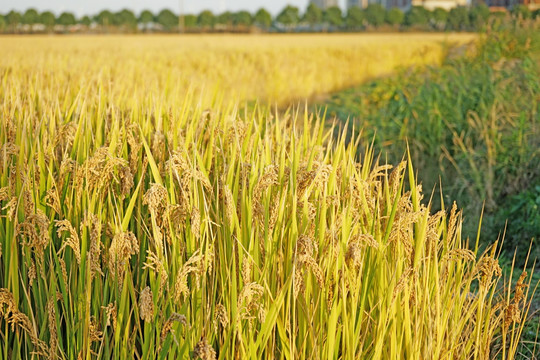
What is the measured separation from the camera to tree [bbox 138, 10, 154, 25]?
6688 centimetres

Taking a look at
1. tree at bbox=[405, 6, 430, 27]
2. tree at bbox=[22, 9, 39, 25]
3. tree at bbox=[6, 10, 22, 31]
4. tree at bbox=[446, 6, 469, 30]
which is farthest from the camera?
tree at bbox=[405, 6, 430, 27]

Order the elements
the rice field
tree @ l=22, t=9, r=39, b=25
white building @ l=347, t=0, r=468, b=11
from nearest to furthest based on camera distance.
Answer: the rice field
tree @ l=22, t=9, r=39, b=25
white building @ l=347, t=0, r=468, b=11

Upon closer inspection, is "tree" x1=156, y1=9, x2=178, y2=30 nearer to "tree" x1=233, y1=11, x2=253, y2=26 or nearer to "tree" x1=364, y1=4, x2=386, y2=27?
"tree" x1=233, y1=11, x2=253, y2=26

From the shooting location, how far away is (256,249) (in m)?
1.62

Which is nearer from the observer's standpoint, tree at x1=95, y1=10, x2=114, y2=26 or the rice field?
the rice field

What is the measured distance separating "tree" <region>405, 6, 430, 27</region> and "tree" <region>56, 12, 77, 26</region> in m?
33.8

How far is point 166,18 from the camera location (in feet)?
215

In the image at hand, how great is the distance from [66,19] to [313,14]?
85.4 ft

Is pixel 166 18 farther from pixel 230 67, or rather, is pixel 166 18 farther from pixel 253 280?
pixel 253 280

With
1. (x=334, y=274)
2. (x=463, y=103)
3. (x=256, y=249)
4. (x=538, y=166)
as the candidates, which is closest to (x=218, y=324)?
(x=256, y=249)

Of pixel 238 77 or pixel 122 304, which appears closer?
pixel 122 304

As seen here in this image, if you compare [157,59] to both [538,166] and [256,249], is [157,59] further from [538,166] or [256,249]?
[256,249]

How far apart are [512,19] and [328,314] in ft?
26.0

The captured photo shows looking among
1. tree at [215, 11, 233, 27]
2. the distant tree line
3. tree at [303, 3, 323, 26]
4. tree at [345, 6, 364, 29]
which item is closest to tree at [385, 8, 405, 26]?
the distant tree line
